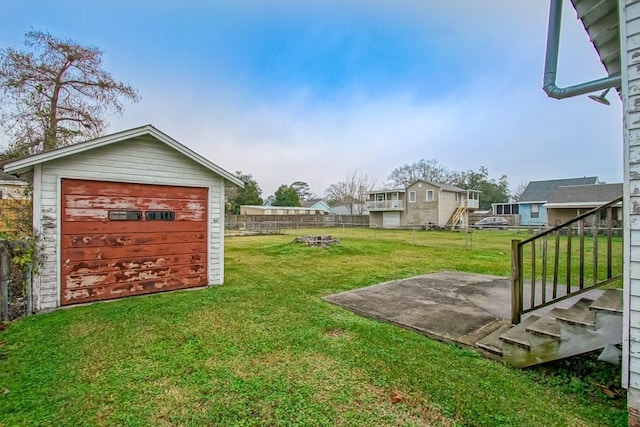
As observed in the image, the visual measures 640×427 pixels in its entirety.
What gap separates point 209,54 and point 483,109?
1225cm

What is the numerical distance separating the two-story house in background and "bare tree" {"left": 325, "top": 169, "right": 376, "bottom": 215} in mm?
11480

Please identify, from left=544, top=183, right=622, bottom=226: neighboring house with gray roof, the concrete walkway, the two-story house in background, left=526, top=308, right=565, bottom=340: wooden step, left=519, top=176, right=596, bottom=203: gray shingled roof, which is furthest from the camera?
left=519, top=176, right=596, bottom=203: gray shingled roof

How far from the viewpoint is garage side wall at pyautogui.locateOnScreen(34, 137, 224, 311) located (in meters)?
4.58

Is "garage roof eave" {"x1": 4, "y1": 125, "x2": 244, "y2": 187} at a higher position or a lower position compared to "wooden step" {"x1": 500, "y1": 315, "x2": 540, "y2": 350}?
higher

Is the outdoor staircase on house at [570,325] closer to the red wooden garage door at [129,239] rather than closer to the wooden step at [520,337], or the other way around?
the wooden step at [520,337]

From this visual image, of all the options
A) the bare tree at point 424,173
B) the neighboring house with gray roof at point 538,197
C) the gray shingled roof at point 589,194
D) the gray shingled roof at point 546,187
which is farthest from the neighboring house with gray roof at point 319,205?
the gray shingled roof at point 589,194

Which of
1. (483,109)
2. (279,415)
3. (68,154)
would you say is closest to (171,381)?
(279,415)

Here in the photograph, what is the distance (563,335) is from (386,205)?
2849 centimetres

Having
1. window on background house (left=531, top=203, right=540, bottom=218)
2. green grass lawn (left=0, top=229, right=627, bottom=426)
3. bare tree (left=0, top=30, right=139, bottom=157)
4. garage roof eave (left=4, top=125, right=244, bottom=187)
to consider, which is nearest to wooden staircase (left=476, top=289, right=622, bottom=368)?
green grass lawn (left=0, top=229, right=627, bottom=426)

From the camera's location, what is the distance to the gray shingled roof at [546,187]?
29047 mm

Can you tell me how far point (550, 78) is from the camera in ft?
12.7

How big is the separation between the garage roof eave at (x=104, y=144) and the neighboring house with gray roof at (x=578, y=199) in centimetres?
2289

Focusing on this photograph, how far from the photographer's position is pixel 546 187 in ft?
98.1

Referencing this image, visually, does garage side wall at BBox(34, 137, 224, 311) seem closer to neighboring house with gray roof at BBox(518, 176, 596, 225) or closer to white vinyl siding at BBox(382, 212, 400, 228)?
white vinyl siding at BBox(382, 212, 400, 228)
